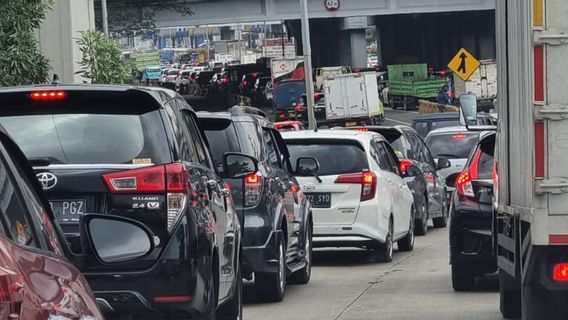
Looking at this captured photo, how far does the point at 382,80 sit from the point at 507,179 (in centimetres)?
7862

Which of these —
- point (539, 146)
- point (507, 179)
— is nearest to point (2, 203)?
point (539, 146)

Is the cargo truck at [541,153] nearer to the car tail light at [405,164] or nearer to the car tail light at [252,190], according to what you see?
the car tail light at [252,190]

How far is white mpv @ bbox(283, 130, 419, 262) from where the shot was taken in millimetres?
16359

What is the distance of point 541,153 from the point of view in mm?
8094

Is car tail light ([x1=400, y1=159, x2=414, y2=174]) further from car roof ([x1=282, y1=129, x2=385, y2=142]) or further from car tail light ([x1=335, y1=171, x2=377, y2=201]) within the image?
car tail light ([x1=335, y1=171, x2=377, y2=201])

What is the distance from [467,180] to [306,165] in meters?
2.77

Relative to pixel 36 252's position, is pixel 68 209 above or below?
below

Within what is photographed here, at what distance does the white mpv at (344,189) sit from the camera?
1636cm

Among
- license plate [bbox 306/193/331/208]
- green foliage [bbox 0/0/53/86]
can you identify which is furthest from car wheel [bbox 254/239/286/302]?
green foliage [bbox 0/0/53/86]

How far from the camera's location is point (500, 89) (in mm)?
9703

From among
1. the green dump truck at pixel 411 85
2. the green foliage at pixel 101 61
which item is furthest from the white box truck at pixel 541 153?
the green dump truck at pixel 411 85

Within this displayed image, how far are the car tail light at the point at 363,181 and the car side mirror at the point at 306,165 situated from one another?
2.89ft

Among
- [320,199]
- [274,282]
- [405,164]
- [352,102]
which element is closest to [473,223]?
[274,282]

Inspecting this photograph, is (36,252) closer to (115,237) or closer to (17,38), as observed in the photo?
(115,237)
